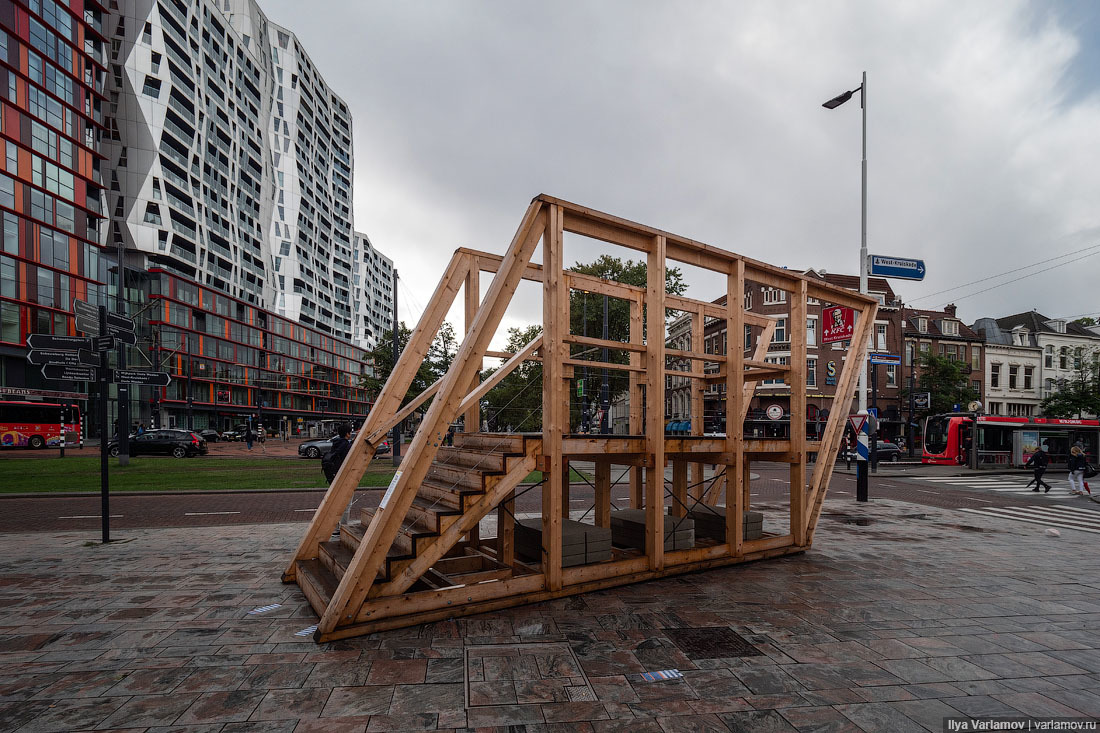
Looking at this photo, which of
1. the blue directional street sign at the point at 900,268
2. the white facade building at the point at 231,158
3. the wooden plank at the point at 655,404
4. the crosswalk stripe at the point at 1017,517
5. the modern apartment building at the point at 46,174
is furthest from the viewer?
the white facade building at the point at 231,158

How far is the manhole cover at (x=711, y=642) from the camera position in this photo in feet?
16.4

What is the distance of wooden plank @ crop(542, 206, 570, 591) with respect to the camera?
6195 millimetres

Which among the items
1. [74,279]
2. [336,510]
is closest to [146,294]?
[74,279]

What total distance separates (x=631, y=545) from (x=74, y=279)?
53007 millimetres

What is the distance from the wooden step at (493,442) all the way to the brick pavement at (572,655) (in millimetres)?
1744

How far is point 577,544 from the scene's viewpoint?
684cm

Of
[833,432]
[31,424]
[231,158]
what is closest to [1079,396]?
[833,432]

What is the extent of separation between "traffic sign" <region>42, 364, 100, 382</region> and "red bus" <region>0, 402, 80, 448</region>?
33.2 m

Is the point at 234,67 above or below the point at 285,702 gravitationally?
above

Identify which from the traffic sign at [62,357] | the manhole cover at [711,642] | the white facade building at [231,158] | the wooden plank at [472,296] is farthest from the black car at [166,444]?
the manhole cover at [711,642]

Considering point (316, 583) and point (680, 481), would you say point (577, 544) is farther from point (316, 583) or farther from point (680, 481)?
point (680, 481)

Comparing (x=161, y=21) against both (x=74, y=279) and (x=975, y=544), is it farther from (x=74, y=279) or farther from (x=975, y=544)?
(x=975, y=544)

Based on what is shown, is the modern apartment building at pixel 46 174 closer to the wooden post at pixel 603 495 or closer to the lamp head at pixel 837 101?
the wooden post at pixel 603 495

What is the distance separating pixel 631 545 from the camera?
26.9 feet
